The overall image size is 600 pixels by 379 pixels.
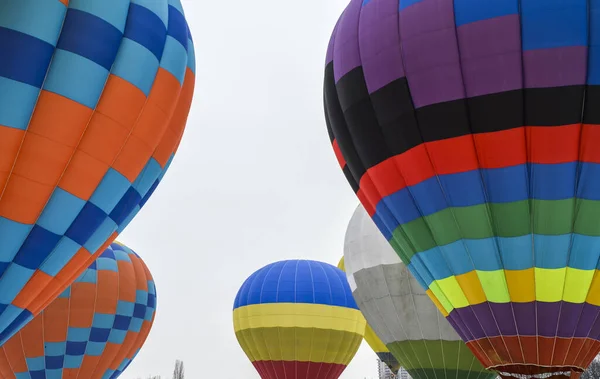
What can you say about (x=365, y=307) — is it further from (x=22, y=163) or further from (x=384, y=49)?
(x=22, y=163)

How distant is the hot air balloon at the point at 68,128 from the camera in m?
5.96

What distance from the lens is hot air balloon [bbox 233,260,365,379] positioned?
52.2 ft

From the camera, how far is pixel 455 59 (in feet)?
24.4

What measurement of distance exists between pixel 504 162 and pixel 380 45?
86.6 inches

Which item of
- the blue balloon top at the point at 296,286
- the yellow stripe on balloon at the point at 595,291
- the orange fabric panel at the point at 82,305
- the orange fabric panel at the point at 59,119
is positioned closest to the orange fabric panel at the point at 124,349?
the orange fabric panel at the point at 82,305

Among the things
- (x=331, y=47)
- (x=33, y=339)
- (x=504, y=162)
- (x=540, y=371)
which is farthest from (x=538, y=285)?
(x=33, y=339)

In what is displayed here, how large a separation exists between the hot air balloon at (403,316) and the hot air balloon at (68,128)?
612 centimetres

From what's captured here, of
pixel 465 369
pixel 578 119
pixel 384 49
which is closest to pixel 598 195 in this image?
pixel 578 119

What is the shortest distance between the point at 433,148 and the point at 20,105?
4.64 m

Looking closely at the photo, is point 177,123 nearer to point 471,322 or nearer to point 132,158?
point 132,158

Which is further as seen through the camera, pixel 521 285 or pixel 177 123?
pixel 177 123

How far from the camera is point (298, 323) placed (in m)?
15.9

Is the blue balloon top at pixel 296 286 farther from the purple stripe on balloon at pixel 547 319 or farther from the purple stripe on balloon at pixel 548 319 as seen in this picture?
the purple stripe on balloon at pixel 548 319

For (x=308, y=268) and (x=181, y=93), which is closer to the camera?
(x=181, y=93)
